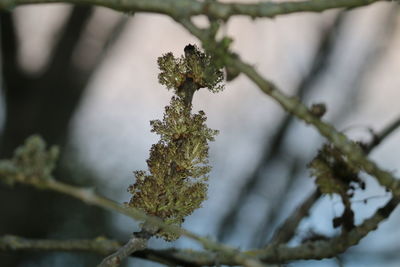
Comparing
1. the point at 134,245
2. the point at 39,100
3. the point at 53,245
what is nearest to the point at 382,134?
the point at 134,245

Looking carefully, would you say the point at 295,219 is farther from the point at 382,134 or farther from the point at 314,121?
the point at 314,121

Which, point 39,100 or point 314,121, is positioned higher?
point 39,100

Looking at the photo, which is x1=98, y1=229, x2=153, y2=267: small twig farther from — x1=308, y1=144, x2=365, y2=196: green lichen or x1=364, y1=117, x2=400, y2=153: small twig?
x1=364, y1=117, x2=400, y2=153: small twig

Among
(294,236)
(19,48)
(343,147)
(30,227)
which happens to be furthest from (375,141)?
(19,48)

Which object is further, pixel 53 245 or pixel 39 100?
pixel 39 100

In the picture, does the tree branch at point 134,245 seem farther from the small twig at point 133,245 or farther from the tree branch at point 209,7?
the tree branch at point 209,7

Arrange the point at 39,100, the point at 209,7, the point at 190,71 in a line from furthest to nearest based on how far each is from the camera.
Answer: the point at 39,100 < the point at 190,71 < the point at 209,7

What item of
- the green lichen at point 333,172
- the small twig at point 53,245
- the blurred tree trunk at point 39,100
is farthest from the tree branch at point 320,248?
the blurred tree trunk at point 39,100
